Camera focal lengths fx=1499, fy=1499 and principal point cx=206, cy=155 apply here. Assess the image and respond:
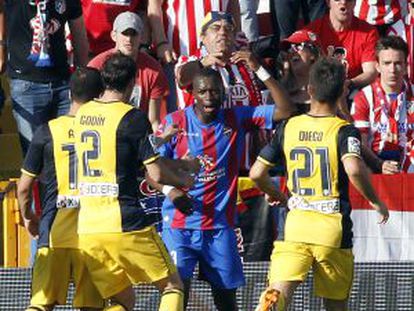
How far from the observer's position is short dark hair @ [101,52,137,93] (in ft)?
36.1

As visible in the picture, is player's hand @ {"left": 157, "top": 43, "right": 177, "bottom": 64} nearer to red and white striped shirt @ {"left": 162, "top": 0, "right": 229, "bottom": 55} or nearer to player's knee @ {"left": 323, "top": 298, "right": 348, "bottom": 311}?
red and white striped shirt @ {"left": 162, "top": 0, "right": 229, "bottom": 55}

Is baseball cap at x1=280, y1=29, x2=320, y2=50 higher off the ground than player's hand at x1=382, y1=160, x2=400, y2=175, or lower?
higher

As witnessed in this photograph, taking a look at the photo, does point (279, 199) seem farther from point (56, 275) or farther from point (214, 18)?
point (214, 18)

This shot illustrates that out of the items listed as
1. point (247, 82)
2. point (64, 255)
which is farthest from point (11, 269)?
point (247, 82)

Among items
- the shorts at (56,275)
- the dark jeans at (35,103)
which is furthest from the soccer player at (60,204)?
the dark jeans at (35,103)

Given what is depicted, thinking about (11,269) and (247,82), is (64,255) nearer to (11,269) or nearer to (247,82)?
(11,269)

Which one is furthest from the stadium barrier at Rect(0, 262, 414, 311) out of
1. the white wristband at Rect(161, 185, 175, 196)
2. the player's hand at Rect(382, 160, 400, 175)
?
the white wristband at Rect(161, 185, 175, 196)

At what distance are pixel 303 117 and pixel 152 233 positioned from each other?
1.41 meters

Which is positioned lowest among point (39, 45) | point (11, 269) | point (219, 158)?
point (11, 269)

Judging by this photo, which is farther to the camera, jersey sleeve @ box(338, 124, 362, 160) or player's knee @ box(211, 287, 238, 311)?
player's knee @ box(211, 287, 238, 311)

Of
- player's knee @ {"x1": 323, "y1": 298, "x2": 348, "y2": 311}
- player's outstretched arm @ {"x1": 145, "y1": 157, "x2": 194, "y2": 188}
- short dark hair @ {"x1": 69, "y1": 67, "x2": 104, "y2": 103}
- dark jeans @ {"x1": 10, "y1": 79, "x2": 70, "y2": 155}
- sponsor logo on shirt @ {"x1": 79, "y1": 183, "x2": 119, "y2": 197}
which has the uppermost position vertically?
short dark hair @ {"x1": 69, "y1": 67, "x2": 104, "y2": 103}

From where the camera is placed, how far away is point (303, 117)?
11.1 meters

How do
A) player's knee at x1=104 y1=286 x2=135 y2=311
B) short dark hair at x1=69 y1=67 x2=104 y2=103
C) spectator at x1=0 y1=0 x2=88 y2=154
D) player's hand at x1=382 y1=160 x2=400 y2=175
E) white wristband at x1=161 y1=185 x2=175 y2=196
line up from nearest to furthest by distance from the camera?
player's knee at x1=104 y1=286 x2=135 y2=311, short dark hair at x1=69 y1=67 x2=104 y2=103, white wristband at x1=161 y1=185 x2=175 y2=196, player's hand at x1=382 y1=160 x2=400 y2=175, spectator at x1=0 y1=0 x2=88 y2=154

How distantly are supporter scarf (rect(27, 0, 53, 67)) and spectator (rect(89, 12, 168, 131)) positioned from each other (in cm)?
→ 43
